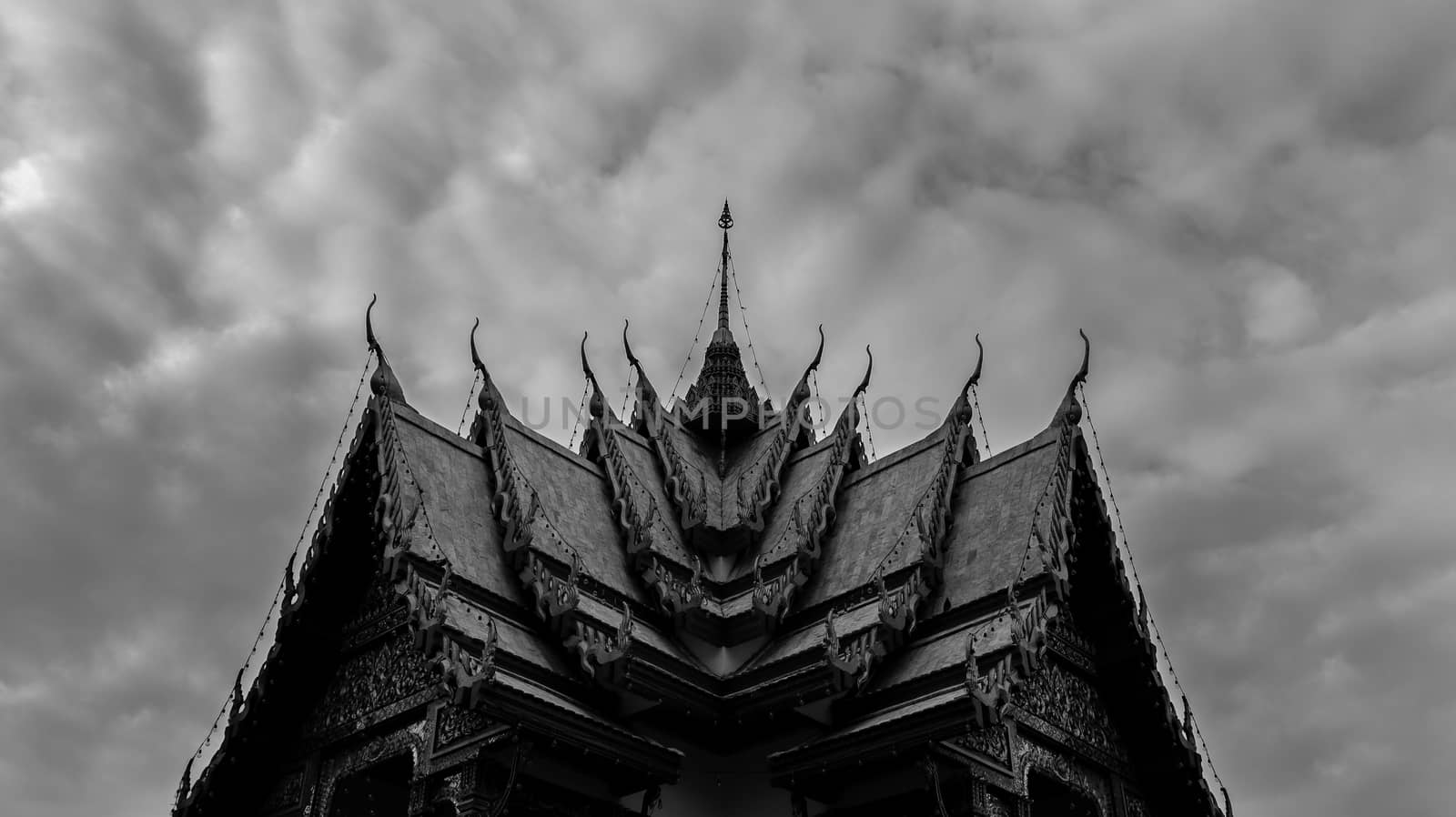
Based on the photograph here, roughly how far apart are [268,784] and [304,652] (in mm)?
1222

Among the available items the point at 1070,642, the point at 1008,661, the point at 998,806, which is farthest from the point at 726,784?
the point at 1070,642

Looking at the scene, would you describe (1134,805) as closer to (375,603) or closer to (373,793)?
(373,793)

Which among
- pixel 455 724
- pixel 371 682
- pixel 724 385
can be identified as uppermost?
pixel 724 385

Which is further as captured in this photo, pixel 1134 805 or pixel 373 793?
pixel 1134 805

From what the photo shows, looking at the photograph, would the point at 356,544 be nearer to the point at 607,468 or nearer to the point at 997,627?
the point at 607,468

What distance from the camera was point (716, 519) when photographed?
531 inches

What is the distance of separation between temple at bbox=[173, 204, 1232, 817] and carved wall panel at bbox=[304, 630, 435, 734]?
0.03m

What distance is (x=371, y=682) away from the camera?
36.1 feet

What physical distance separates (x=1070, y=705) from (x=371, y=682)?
222 inches

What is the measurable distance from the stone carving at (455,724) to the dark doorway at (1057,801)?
14.3 feet

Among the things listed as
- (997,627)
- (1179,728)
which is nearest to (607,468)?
(997,627)

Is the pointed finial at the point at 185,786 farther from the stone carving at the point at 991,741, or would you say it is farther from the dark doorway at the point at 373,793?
the stone carving at the point at 991,741

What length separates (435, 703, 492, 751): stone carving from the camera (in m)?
9.43

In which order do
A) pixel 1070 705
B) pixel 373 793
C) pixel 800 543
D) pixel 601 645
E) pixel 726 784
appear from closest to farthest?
pixel 601 645 < pixel 726 784 < pixel 1070 705 < pixel 373 793 < pixel 800 543
